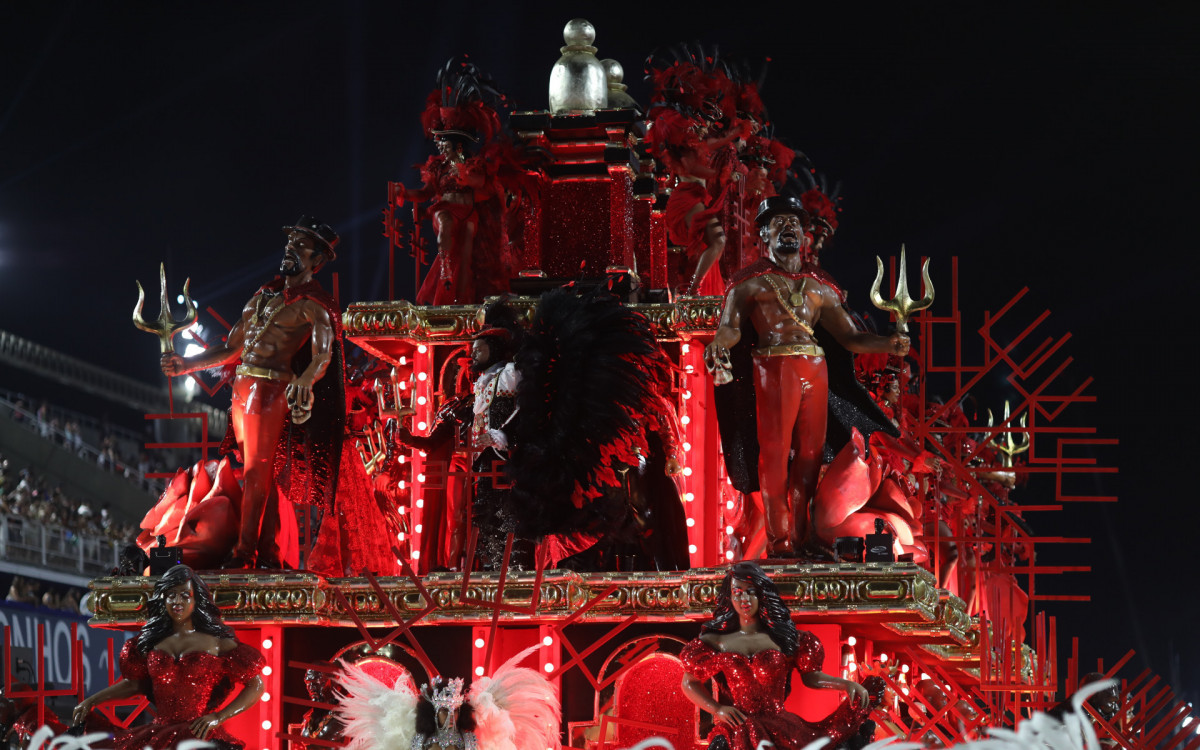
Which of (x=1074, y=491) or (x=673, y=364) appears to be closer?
(x=673, y=364)

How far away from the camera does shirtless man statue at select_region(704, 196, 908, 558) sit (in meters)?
8.59

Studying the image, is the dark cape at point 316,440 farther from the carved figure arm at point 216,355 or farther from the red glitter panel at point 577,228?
the red glitter panel at point 577,228

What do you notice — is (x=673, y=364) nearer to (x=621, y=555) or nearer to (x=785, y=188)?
(x=621, y=555)

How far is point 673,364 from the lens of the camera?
9.68 meters

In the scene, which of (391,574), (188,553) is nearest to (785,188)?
(391,574)

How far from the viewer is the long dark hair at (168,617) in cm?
799

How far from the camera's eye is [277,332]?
30.2ft

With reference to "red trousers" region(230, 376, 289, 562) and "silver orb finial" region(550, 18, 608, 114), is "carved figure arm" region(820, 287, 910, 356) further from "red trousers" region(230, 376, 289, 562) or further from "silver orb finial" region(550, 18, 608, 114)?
"red trousers" region(230, 376, 289, 562)

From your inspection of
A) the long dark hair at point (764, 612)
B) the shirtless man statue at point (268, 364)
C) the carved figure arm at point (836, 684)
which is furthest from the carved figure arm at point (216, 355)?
the carved figure arm at point (836, 684)

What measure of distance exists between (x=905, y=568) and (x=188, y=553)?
398cm

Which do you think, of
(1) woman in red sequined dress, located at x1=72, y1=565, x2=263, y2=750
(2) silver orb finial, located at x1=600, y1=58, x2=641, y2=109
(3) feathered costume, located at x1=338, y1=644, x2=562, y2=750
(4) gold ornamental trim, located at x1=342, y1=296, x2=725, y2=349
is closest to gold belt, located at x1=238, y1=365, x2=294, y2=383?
(4) gold ornamental trim, located at x1=342, y1=296, x2=725, y2=349

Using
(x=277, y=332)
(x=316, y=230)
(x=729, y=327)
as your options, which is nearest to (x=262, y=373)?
(x=277, y=332)

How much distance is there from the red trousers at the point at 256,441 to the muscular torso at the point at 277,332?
121 mm

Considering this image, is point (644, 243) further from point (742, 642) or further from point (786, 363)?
point (742, 642)
